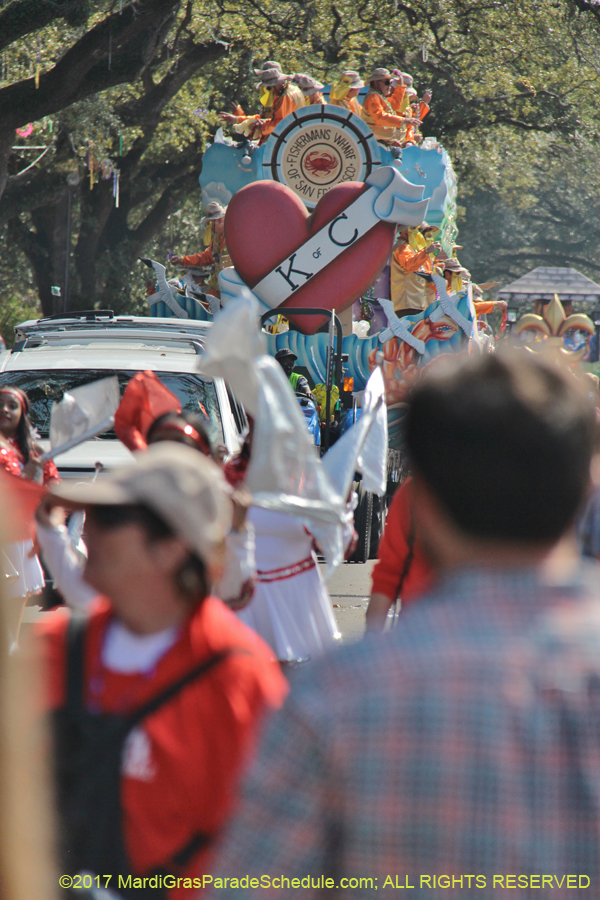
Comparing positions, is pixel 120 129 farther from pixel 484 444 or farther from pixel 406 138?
pixel 484 444

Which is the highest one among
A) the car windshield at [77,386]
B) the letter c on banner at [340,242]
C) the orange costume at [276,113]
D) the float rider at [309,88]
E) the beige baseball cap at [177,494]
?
the beige baseball cap at [177,494]

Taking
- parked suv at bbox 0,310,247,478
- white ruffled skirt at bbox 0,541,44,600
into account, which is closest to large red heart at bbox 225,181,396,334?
parked suv at bbox 0,310,247,478

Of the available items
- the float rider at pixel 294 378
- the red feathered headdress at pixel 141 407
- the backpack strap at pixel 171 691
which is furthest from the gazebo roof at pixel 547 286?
the backpack strap at pixel 171 691

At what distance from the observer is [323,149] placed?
1630cm

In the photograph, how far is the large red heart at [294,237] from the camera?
15094 mm

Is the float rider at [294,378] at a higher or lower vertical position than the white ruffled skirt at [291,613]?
lower

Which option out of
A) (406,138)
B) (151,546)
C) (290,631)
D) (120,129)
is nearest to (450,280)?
(406,138)

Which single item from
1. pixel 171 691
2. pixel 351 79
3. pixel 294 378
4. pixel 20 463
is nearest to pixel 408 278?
pixel 351 79

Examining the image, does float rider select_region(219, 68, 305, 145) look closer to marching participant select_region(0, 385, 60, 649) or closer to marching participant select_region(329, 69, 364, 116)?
marching participant select_region(329, 69, 364, 116)

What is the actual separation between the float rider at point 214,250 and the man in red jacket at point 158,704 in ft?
49.2

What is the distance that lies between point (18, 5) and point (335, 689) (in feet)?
37.7

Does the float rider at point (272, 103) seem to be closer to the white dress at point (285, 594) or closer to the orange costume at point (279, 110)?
the orange costume at point (279, 110)

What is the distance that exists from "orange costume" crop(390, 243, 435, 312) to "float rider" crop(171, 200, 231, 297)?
2636mm

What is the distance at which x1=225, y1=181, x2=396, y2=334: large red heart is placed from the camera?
15094mm
